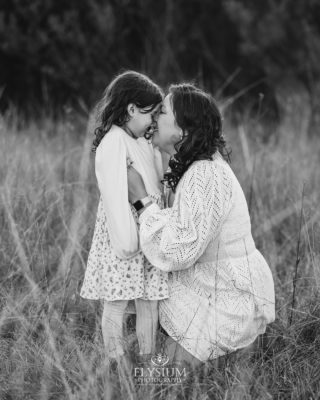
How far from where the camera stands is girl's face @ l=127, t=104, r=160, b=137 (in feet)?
8.27

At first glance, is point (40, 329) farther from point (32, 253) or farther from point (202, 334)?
point (202, 334)

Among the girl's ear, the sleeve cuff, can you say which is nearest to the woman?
the sleeve cuff

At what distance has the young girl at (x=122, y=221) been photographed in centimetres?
240

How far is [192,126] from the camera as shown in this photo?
2.44 meters

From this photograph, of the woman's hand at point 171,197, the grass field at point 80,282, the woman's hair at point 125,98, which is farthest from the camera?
the woman's hand at point 171,197

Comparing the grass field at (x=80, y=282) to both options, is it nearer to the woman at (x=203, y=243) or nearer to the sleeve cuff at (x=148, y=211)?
the woman at (x=203, y=243)

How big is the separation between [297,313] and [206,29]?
693cm

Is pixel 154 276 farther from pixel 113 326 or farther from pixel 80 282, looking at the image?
pixel 80 282

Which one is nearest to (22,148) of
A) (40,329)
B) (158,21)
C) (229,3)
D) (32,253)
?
(32,253)

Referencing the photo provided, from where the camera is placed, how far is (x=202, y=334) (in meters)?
2.40

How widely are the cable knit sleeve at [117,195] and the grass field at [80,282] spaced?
43 centimetres

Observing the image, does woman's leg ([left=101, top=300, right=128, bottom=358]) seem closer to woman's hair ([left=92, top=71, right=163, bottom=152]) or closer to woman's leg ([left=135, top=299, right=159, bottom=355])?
woman's leg ([left=135, top=299, right=159, bottom=355])

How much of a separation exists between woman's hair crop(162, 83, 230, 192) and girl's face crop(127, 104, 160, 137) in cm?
12

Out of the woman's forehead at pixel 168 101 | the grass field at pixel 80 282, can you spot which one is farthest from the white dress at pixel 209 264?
the woman's forehead at pixel 168 101
